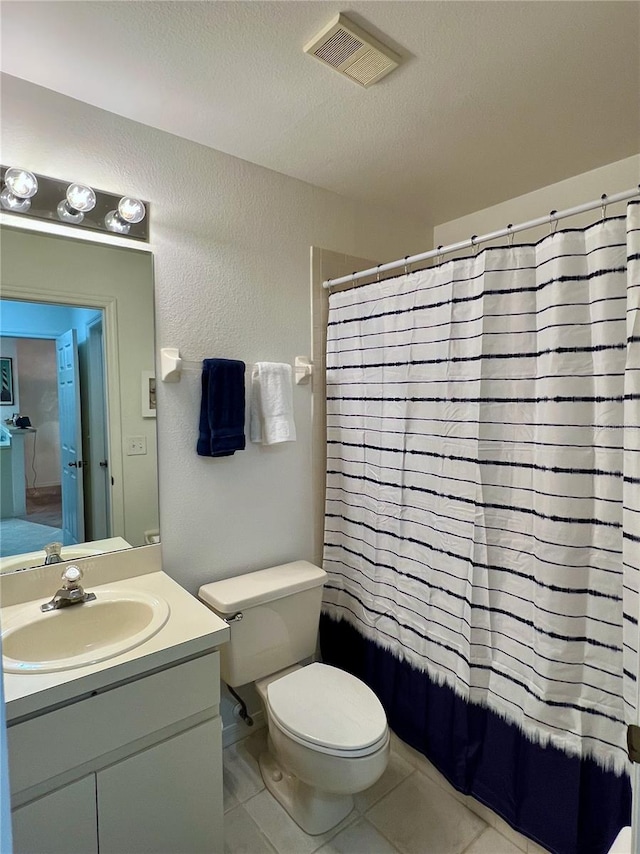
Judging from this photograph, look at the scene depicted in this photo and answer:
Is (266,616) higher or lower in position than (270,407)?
lower

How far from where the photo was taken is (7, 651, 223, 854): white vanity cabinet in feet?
3.55

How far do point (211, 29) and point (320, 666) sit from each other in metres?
2.09

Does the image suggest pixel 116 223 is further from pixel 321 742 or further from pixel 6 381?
pixel 321 742

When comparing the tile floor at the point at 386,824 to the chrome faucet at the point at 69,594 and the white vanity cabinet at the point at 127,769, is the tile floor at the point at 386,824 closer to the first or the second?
the white vanity cabinet at the point at 127,769

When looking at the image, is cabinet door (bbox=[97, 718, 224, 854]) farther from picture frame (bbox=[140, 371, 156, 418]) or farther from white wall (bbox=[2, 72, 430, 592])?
picture frame (bbox=[140, 371, 156, 418])

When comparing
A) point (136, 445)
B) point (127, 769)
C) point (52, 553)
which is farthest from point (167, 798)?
point (136, 445)

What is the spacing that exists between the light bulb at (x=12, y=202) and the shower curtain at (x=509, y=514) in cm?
120

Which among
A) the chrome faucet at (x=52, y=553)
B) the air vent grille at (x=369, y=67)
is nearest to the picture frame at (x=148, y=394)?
the chrome faucet at (x=52, y=553)

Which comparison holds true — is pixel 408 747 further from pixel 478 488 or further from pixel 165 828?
pixel 478 488

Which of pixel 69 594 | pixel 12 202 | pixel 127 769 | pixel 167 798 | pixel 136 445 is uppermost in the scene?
pixel 12 202

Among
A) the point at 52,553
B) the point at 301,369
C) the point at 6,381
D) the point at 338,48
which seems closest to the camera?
→ the point at 338,48

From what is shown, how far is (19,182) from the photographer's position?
4.43 ft

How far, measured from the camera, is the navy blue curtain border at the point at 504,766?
4.48ft

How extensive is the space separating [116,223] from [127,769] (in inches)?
64.0
